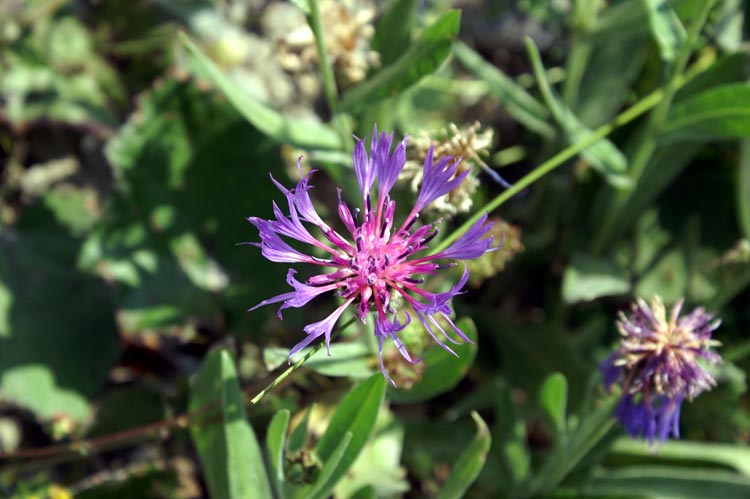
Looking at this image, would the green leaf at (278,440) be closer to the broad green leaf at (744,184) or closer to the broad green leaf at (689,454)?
the broad green leaf at (689,454)

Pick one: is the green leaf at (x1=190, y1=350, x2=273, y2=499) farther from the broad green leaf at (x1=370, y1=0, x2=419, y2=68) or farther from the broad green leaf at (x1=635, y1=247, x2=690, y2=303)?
the broad green leaf at (x1=635, y1=247, x2=690, y2=303)

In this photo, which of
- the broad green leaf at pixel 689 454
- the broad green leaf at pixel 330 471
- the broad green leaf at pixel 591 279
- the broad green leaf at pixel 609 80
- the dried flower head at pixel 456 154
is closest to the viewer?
the broad green leaf at pixel 330 471

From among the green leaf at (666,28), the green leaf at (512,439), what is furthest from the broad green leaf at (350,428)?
the green leaf at (666,28)

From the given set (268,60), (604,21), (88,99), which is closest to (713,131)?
(604,21)

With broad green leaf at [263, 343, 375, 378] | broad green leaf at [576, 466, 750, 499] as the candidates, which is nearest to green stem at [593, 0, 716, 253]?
broad green leaf at [576, 466, 750, 499]

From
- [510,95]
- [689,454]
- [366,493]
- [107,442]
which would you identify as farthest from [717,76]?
[107,442]

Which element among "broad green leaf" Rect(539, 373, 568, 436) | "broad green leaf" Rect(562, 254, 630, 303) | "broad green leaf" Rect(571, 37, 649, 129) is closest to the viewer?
"broad green leaf" Rect(539, 373, 568, 436)
